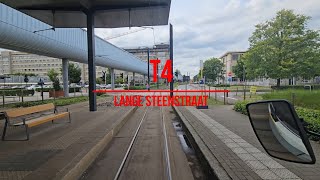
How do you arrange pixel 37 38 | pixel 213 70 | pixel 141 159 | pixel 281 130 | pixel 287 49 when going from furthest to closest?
1. pixel 213 70
2. pixel 287 49
3. pixel 37 38
4. pixel 141 159
5. pixel 281 130

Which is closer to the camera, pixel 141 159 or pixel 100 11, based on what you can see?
pixel 141 159

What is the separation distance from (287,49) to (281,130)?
3574 centimetres

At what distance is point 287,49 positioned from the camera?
110ft

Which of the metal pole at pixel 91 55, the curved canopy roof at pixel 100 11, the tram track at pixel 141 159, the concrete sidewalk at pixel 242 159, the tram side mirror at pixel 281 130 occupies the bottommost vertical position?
the tram track at pixel 141 159

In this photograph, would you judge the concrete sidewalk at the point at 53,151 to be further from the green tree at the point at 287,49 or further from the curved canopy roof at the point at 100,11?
the green tree at the point at 287,49

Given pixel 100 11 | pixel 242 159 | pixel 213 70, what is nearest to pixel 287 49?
pixel 100 11

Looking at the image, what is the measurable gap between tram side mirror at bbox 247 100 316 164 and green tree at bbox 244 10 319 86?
33933mm

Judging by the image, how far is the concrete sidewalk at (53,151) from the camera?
4.72 m

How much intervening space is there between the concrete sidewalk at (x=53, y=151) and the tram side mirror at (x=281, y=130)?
356cm

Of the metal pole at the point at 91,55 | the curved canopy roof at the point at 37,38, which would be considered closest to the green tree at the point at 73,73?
the curved canopy roof at the point at 37,38

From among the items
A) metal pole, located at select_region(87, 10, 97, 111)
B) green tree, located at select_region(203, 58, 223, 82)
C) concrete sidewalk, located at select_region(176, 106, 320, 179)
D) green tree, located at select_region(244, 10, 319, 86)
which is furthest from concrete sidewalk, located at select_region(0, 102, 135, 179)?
green tree, located at select_region(203, 58, 223, 82)

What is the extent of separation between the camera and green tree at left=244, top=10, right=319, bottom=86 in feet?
107

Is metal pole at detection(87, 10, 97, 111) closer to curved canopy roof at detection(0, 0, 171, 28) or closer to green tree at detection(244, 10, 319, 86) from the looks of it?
curved canopy roof at detection(0, 0, 171, 28)

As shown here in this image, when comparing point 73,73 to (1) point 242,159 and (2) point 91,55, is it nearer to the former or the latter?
(2) point 91,55
